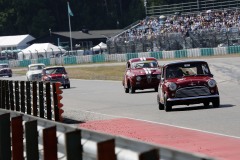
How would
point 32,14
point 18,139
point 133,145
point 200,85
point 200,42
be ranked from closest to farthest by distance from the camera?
point 133,145 → point 18,139 → point 200,85 → point 200,42 → point 32,14

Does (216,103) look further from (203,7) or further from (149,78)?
(203,7)

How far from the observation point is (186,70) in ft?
78.5

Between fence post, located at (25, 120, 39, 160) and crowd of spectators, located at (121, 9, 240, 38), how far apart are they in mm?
67276

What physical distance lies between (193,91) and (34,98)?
14.8 feet

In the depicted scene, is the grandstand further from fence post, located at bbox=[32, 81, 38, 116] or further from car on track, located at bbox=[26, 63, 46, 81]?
fence post, located at bbox=[32, 81, 38, 116]

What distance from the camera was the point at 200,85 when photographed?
2302 centimetres

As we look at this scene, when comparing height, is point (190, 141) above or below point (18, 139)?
below

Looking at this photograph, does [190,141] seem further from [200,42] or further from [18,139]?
[200,42]

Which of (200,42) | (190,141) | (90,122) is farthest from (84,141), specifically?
(200,42)

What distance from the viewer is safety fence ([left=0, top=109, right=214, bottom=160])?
4.97m

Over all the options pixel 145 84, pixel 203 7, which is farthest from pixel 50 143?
pixel 203 7

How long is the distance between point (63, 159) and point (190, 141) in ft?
28.5

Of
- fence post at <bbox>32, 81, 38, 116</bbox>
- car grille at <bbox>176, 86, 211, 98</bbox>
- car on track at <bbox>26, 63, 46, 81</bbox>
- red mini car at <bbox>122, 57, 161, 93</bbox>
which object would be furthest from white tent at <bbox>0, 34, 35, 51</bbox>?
car grille at <bbox>176, 86, 211, 98</bbox>

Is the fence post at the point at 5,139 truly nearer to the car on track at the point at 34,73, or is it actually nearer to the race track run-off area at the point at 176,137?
the race track run-off area at the point at 176,137
